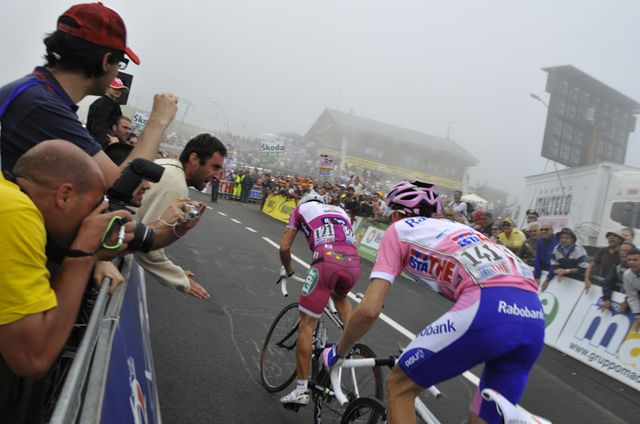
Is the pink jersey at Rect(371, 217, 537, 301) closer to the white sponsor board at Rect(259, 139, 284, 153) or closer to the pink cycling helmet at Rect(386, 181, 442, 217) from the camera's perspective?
the pink cycling helmet at Rect(386, 181, 442, 217)

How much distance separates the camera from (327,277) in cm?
404

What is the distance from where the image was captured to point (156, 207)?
2965mm

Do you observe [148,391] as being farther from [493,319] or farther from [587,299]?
[587,299]

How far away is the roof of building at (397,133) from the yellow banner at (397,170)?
4.33 meters

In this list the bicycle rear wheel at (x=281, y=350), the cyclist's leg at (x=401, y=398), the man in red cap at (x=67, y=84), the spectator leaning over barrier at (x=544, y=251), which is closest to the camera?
the man in red cap at (x=67, y=84)

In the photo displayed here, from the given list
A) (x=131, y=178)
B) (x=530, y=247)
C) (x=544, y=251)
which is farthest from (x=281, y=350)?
(x=530, y=247)

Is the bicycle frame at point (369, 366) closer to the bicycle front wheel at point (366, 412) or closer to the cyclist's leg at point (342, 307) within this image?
the bicycle front wheel at point (366, 412)

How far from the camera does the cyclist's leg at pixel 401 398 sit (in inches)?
97.0

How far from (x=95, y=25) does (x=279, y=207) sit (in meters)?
21.1

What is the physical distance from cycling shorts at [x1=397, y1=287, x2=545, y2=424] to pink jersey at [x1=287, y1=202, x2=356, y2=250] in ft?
6.08

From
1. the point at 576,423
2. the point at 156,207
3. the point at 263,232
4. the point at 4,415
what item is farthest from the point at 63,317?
the point at 263,232

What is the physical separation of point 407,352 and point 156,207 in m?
1.72

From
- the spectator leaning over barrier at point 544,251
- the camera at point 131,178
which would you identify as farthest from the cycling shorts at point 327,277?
the spectator leaning over barrier at point 544,251

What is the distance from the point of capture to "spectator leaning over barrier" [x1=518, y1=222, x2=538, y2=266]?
1041cm
